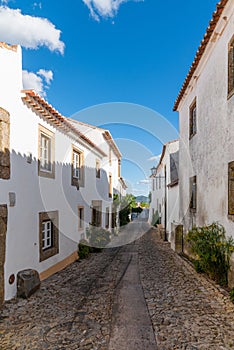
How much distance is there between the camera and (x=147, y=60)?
11.8 meters

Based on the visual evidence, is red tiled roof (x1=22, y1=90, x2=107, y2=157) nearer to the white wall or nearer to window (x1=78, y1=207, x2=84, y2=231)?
window (x1=78, y1=207, x2=84, y2=231)

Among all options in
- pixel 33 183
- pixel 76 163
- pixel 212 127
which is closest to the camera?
pixel 33 183

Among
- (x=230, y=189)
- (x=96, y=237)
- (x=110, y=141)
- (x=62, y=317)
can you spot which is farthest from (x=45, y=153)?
(x=110, y=141)

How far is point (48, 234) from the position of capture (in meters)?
8.83

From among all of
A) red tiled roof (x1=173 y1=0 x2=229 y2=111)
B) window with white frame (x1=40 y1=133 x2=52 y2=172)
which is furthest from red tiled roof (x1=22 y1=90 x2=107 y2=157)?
red tiled roof (x1=173 y1=0 x2=229 y2=111)

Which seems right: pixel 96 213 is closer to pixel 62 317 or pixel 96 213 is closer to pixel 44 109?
pixel 44 109

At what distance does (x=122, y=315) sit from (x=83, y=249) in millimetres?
7220

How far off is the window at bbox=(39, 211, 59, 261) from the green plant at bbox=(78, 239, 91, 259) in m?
2.77

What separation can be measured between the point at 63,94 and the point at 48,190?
6978 millimetres

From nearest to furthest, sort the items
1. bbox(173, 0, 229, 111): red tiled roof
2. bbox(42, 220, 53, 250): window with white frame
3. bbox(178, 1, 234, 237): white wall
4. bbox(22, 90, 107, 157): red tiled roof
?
bbox(173, 0, 229, 111): red tiled roof < bbox(178, 1, 234, 237): white wall < bbox(22, 90, 107, 157): red tiled roof < bbox(42, 220, 53, 250): window with white frame

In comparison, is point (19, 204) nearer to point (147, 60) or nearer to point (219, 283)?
point (219, 283)

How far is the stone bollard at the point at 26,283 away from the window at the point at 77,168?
4836mm

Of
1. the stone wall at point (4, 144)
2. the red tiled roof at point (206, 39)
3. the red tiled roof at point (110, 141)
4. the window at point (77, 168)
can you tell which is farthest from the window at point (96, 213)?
the stone wall at point (4, 144)

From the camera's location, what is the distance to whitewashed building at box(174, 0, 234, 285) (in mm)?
6090
